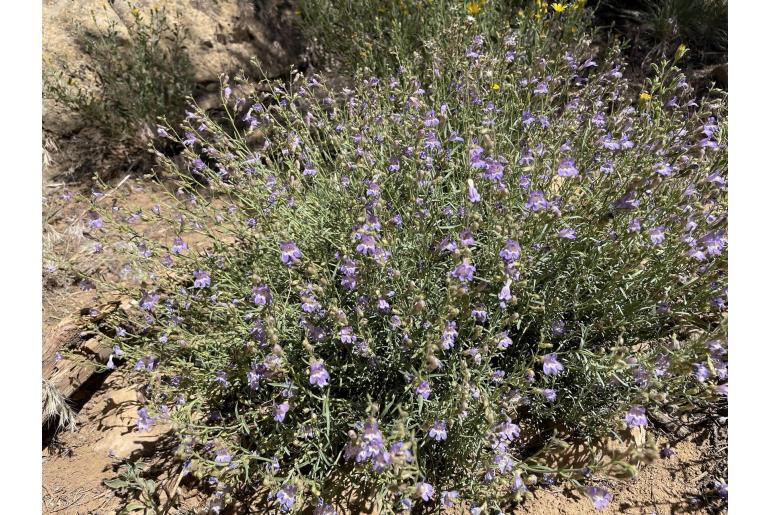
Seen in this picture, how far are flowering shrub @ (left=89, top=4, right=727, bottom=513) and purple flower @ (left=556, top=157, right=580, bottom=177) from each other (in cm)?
1

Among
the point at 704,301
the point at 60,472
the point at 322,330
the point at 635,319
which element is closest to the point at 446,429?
the point at 322,330

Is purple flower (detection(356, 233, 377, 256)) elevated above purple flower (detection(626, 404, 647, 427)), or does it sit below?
above

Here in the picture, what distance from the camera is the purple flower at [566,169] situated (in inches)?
93.0

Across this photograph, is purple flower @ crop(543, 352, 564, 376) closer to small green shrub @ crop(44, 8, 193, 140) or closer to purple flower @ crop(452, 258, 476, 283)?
purple flower @ crop(452, 258, 476, 283)

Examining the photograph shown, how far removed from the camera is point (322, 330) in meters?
2.35

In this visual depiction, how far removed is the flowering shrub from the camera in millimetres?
2174

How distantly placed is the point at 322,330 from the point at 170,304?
1.07m

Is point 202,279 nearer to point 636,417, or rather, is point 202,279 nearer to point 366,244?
point 366,244

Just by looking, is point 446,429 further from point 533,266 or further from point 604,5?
point 604,5

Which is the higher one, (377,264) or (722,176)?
(377,264)

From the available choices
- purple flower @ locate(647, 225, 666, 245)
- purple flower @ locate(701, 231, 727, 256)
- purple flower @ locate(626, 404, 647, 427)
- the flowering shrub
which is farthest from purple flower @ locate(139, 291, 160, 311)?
purple flower @ locate(701, 231, 727, 256)

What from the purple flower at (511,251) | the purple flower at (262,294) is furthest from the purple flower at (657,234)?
the purple flower at (262,294)

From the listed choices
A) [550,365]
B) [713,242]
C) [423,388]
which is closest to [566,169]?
[713,242]

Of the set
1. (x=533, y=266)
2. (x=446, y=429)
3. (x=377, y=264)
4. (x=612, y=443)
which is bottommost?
(x=612, y=443)
